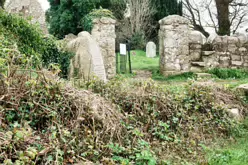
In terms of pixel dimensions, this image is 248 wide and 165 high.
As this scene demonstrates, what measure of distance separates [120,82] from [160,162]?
2.07m

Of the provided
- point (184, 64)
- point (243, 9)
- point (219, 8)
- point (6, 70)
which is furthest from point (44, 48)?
point (243, 9)

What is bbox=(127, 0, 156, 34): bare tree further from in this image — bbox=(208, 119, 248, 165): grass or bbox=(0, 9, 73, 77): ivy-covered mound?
bbox=(208, 119, 248, 165): grass

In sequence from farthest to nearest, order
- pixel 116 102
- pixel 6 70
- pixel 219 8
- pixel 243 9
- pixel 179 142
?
pixel 243 9, pixel 219 8, pixel 116 102, pixel 179 142, pixel 6 70

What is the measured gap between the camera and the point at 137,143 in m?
4.25

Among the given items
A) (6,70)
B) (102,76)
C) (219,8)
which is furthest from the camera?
(219,8)

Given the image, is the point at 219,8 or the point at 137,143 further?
the point at 219,8

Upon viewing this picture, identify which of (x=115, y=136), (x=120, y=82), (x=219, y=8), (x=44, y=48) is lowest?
(x=115, y=136)

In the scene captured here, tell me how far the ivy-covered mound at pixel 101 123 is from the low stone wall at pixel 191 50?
5.84 m

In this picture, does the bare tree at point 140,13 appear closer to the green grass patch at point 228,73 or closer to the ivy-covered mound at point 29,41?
the green grass patch at point 228,73

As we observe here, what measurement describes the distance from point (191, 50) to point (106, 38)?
3214mm

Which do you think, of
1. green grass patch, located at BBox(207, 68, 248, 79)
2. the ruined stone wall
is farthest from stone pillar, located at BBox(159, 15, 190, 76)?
the ruined stone wall

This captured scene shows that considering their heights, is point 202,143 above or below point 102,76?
below

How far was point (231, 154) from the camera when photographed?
4445mm

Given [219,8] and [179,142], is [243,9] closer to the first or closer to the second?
[219,8]
